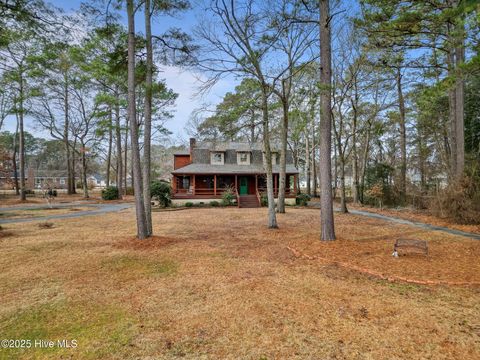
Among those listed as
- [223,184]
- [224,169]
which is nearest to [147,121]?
[224,169]

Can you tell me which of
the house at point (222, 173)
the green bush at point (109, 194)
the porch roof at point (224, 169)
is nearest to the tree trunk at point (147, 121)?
the house at point (222, 173)

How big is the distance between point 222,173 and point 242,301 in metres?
19.2

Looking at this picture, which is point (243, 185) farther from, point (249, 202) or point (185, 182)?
point (185, 182)

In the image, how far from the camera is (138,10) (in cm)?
777

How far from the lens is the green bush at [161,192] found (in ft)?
62.5

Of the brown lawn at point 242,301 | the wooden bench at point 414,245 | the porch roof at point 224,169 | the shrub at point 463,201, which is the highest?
the porch roof at point 224,169

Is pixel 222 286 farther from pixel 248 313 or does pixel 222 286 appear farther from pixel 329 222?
pixel 329 222

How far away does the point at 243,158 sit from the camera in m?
25.3

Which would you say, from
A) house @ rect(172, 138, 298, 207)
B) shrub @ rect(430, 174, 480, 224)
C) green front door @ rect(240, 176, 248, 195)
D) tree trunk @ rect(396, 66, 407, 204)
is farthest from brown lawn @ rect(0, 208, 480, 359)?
green front door @ rect(240, 176, 248, 195)

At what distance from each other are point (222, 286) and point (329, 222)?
4249mm

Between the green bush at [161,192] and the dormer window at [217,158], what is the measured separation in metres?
6.67

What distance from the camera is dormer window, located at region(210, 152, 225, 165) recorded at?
25016 mm

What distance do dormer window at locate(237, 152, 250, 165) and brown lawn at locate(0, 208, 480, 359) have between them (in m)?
18.3

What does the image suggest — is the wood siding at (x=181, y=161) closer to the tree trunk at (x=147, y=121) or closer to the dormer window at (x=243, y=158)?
the dormer window at (x=243, y=158)
